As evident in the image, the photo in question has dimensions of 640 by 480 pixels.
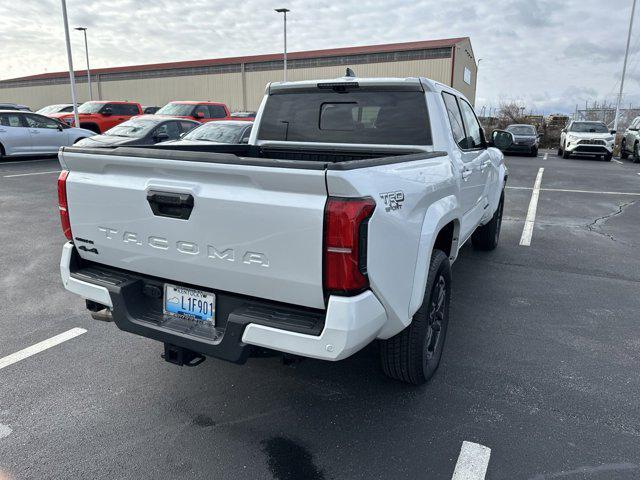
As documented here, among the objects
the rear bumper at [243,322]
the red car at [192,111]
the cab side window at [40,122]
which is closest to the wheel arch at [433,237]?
the rear bumper at [243,322]

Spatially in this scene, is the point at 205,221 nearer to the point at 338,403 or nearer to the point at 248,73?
the point at 338,403

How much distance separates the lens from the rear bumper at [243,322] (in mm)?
2195

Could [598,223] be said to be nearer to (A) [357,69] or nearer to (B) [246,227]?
(B) [246,227]

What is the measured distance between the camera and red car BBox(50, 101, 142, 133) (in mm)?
19656

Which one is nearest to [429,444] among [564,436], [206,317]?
[564,436]

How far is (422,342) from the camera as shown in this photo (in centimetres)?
295

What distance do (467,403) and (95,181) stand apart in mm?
2538

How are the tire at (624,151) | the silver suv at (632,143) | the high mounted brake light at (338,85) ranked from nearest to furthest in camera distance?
the high mounted brake light at (338,85) → the silver suv at (632,143) → the tire at (624,151)

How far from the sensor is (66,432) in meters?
2.76

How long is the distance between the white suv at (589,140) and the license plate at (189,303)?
67.7 ft

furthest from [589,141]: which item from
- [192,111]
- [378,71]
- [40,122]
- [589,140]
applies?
[378,71]

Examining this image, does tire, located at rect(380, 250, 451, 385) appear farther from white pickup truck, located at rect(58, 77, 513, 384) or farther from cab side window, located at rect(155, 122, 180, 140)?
cab side window, located at rect(155, 122, 180, 140)

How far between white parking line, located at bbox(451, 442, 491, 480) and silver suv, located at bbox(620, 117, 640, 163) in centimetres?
2008

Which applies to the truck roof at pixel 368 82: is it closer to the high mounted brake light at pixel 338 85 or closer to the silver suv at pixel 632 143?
the high mounted brake light at pixel 338 85
